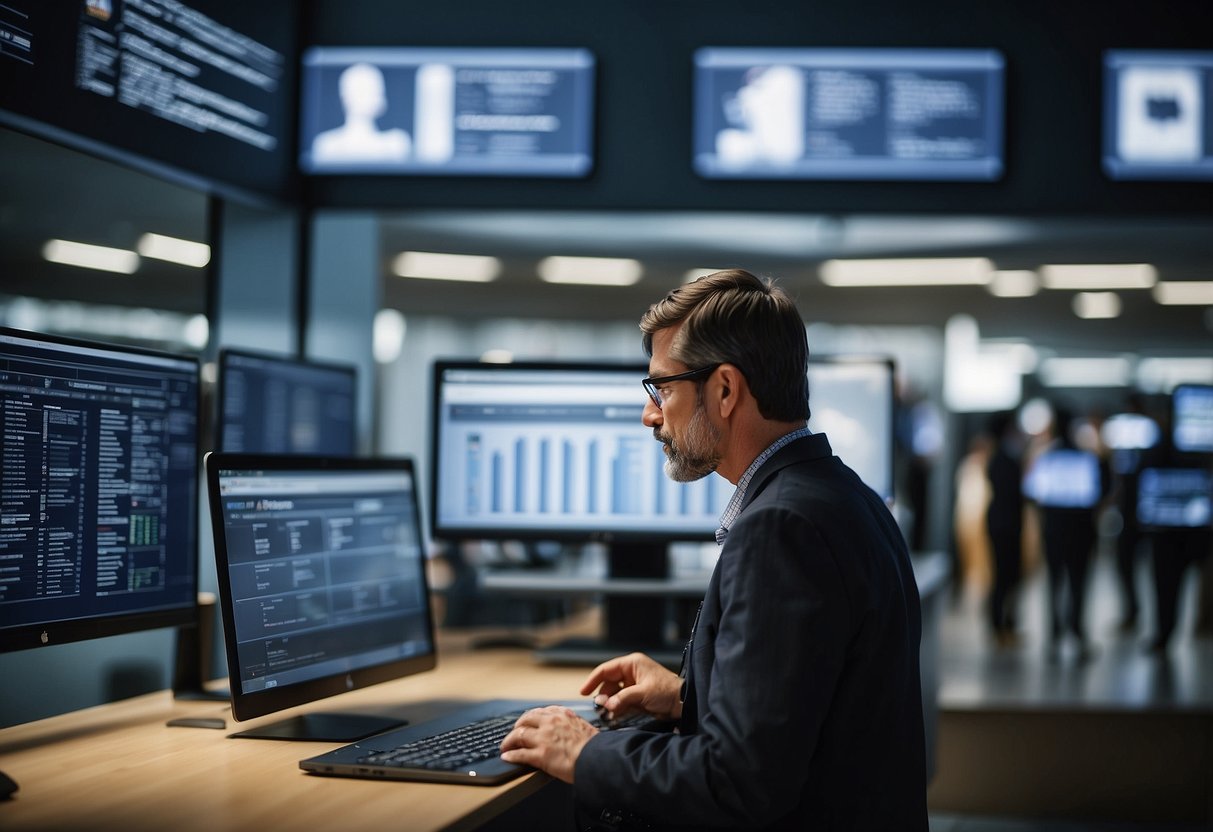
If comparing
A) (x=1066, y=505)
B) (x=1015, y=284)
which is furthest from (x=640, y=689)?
(x=1015, y=284)

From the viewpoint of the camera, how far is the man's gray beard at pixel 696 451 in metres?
1.62

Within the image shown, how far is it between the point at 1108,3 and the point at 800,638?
2.60 meters

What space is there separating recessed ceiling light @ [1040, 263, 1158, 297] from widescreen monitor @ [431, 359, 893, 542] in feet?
24.3

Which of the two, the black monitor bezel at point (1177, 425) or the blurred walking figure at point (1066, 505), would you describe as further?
the blurred walking figure at point (1066, 505)

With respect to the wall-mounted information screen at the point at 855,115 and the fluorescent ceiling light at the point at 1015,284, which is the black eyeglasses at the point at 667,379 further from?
the fluorescent ceiling light at the point at 1015,284

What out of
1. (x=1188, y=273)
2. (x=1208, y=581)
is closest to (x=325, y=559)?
(x=1208, y=581)

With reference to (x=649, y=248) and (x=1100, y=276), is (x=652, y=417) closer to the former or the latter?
(x=649, y=248)

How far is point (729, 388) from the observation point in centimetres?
159

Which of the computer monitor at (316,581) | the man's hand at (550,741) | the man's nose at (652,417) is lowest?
the man's hand at (550,741)

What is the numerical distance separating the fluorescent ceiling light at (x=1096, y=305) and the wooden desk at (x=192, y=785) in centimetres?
965

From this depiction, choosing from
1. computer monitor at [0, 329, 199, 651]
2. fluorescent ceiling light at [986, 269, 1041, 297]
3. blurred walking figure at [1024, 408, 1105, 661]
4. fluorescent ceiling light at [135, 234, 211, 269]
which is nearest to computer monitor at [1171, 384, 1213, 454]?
blurred walking figure at [1024, 408, 1105, 661]

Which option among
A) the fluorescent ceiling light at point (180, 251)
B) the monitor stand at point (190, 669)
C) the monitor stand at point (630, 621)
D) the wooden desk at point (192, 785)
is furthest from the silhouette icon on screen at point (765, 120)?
the monitor stand at point (190, 669)

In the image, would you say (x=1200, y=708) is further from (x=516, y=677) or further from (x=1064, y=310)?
(x=1064, y=310)

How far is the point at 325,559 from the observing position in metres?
1.95
